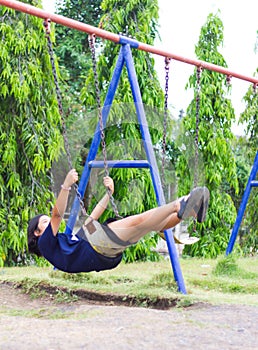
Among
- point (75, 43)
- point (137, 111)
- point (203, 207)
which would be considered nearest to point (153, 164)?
point (137, 111)

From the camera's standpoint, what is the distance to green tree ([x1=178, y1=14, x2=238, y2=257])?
927cm

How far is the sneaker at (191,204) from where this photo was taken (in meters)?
4.02

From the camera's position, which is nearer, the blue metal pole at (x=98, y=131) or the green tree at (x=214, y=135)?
the blue metal pole at (x=98, y=131)

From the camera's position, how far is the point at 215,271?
6.60 meters

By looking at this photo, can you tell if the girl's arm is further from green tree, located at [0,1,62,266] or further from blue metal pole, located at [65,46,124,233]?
green tree, located at [0,1,62,266]

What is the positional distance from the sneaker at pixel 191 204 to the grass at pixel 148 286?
85 centimetres

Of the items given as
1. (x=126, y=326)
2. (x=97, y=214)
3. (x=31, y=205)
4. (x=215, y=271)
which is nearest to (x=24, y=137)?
(x=31, y=205)

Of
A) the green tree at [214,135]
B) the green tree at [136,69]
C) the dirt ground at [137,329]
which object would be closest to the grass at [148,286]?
the dirt ground at [137,329]

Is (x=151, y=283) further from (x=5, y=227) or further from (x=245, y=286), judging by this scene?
(x=5, y=227)

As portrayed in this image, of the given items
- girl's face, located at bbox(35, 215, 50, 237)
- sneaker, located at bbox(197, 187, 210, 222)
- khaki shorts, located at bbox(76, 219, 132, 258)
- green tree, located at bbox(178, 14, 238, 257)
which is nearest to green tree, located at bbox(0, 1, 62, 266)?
green tree, located at bbox(178, 14, 238, 257)

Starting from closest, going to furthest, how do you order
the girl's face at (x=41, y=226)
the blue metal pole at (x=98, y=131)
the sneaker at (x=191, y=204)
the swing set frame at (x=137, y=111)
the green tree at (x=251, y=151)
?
1. the sneaker at (x=191, y=204)
2. the girl's face at (x=41, y=226)
3. the swing set frame at (x=137, y=111)
4. the blue metal pole at (x=98, y=131)
5. the green tree at (x=251, y=151)

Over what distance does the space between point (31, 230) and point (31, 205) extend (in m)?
3.43

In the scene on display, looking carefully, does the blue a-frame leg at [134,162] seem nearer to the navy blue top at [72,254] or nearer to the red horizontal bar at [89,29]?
the red horizontal bar at [89,29]

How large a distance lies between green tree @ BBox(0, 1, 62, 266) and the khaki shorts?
3754mm
